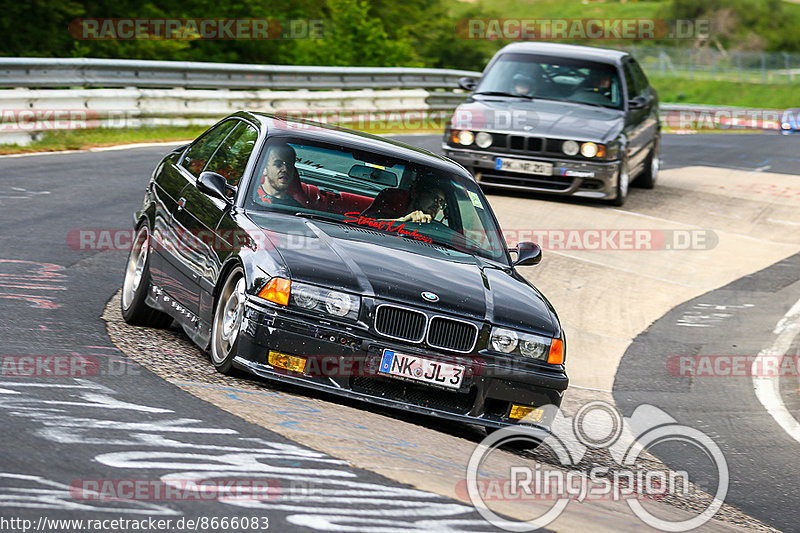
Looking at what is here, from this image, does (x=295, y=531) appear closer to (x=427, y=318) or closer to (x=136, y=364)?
(x=427, y=318)

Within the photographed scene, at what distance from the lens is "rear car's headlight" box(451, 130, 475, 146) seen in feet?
48.4

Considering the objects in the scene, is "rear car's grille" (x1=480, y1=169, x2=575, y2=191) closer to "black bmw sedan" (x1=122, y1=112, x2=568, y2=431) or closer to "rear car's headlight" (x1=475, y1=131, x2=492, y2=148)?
"rear car's headlight" (x1=475, y1=131, x2=492, y2=148)

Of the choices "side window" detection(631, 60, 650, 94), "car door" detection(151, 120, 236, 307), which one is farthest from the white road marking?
"side window" detection(631, 60, 650, 94)

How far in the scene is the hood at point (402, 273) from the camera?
6148 millimetres

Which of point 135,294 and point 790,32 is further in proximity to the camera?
point 790,32

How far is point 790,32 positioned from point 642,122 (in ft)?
330

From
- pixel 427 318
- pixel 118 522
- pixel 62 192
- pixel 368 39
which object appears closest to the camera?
pixel 118 522

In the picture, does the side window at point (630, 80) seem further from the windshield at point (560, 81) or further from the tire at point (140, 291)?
the tire at point (140, 291)

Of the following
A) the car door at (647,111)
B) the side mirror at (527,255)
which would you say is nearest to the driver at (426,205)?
the side mirror at (527,255)

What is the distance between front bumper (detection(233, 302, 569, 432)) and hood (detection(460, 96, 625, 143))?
28.1 ft

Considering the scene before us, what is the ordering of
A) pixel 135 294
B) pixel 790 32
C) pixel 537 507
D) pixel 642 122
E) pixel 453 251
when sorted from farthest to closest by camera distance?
pixel 790 32
pixel 642 122
pixel 135 294
pixel 453 251
pixel 537 507

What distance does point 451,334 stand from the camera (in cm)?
617

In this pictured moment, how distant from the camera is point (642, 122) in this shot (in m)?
16.3

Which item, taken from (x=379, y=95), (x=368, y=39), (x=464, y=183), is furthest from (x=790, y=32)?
(x=464, y=183)
